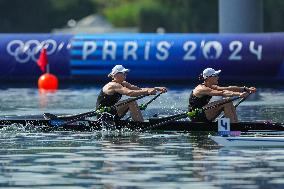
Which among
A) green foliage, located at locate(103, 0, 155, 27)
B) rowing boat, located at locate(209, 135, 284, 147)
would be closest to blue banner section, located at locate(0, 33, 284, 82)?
rowing boat, located at locate(209, 135, 284, 147)

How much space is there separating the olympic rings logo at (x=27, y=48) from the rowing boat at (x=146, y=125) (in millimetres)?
18761

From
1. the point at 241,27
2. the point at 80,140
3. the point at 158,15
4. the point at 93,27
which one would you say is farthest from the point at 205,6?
the point at 80,140

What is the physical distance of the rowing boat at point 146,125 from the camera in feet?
89.0

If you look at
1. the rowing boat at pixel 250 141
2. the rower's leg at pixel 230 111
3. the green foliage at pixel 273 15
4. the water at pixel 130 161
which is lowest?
the water at pixel 130 161

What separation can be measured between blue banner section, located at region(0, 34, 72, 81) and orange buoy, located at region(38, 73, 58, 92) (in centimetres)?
126

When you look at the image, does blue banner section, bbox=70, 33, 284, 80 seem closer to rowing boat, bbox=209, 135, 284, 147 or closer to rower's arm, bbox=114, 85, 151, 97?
rower's arm, bbox=114, 85, 151, 97

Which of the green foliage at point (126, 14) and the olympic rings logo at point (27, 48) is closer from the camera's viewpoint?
the olympic rings logo at point (27, 48)

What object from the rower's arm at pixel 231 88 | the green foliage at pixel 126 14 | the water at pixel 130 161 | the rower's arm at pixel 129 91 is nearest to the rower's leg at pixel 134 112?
the rower's arm at pixel 129 91

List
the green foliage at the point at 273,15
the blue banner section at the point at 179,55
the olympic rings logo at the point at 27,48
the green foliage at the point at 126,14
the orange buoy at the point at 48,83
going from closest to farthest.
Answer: the blue banner section at the point at 179,55 < the orange buoy at the point at 48,83 < the olympic rings logo at the point at 27,48 < the green foliage at the point at 273,15 < the green foliage at the point at 126,14

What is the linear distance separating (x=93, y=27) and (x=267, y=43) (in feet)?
209

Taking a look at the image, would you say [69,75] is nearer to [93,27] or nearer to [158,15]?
[158,15]

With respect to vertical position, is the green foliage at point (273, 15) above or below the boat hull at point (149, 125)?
above

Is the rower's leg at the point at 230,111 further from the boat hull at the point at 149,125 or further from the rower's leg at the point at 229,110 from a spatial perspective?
the boat hull at the point at 149,125

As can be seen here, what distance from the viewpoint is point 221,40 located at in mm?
46781
